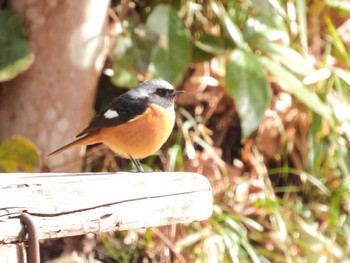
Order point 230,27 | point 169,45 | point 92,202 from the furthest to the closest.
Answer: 1. point 230,27
2. point 169,45
3. point 92,202

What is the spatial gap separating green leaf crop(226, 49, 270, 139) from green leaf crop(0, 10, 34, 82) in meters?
1.03

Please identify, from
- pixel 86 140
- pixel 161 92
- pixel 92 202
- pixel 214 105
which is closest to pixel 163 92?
pixel 161 92

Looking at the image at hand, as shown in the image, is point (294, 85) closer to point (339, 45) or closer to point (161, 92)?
point (339, 45)

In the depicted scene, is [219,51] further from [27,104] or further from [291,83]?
[27,104]

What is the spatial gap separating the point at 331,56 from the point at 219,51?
121 cm

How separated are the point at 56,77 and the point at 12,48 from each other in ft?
0.87

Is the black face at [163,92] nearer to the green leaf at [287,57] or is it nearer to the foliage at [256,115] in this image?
the foliage at [256,115]

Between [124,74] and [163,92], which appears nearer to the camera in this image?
[163,92]

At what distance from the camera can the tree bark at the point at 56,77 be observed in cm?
455

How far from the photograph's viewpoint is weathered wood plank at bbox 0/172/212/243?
195cm

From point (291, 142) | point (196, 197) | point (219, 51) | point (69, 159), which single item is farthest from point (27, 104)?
point (196, 197)

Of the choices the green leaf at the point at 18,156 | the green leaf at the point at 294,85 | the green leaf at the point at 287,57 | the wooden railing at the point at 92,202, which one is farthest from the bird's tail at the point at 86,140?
the green leaf at the point at 287,57

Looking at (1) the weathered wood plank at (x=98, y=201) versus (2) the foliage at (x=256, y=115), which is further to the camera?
(2) the foliage at (x=256, y=115)

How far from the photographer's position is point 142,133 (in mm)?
3293
